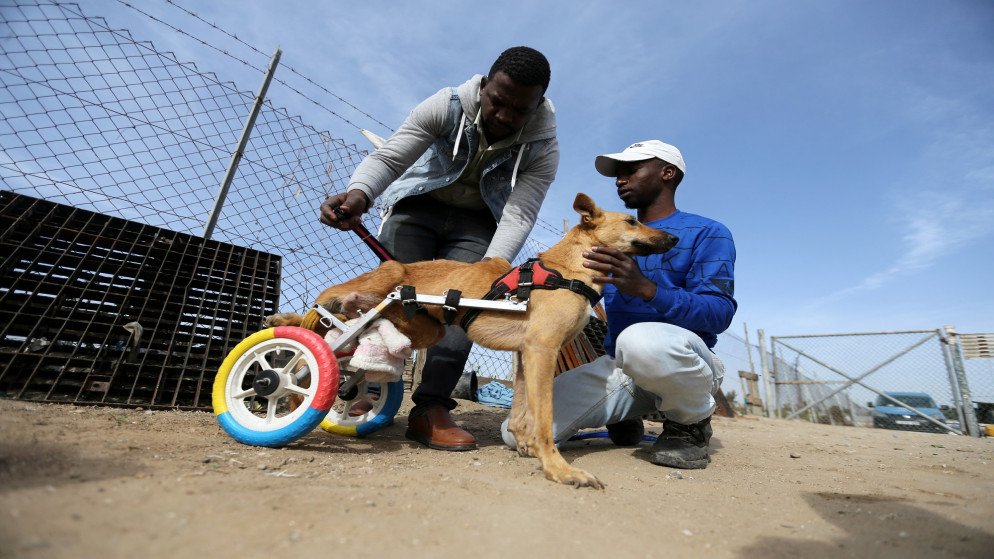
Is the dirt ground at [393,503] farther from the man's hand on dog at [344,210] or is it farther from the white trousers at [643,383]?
the man's hand on dog at [344,210]

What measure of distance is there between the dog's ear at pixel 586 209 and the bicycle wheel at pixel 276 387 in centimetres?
181

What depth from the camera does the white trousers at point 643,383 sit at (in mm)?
2551

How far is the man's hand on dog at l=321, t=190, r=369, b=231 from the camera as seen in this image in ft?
8.92

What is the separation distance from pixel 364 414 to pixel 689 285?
2396 mm

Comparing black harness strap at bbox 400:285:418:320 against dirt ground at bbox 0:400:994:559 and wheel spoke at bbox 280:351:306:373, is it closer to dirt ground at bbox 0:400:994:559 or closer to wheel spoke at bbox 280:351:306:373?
wheel spoke at bbox 280:351:306:373

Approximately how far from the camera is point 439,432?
2750 millimetres

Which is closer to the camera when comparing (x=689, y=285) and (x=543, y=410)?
(x=543, y=410)

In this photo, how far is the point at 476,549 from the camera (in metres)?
1.16

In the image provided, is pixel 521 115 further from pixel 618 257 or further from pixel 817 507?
pixel 817 507

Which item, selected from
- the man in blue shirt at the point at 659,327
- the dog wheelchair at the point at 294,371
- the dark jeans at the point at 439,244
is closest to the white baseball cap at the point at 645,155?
the man in blue shirt at the point at 659,327

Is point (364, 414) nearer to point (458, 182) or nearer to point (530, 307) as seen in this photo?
point (530, 307)

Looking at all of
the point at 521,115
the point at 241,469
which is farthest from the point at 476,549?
the point at 521,115

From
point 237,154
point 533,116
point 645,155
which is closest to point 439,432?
point 533,116

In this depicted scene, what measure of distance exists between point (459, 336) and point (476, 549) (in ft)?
6.25
